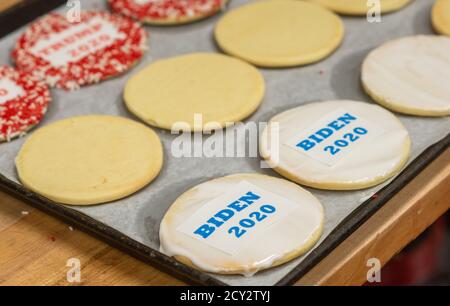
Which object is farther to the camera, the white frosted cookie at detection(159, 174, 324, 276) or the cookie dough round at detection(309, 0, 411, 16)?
the cookie dough round at detection(309, 0, 411, 16)

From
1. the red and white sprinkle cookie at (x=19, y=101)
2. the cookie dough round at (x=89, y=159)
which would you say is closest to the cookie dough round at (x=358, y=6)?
the cookie dough round at (x=89, y=159)

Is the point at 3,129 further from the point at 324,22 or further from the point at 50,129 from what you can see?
the point at 324,22

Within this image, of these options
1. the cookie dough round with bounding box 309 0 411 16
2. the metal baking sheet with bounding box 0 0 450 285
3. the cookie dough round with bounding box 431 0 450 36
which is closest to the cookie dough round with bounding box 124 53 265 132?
the metal baking sheet with bounding box 0 0 450 285

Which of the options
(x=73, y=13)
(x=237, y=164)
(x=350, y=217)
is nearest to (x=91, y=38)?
(x=73, y=13)

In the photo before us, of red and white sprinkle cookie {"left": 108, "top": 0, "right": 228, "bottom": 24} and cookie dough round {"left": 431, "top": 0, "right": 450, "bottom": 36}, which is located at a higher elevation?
cookie dough round {"left": 431, "top": 0, "right": 450, "bottom": 36}

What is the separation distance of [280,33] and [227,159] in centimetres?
51

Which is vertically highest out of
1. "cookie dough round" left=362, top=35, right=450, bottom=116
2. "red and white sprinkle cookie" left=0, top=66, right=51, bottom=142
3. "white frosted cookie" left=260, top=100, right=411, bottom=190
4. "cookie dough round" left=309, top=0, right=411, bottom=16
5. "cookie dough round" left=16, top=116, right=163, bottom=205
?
"cookie dough round" left=309, top=0, right=411, bottom=16

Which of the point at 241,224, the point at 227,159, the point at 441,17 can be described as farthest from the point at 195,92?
the point at 441,17

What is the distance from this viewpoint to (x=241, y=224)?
1.36 m

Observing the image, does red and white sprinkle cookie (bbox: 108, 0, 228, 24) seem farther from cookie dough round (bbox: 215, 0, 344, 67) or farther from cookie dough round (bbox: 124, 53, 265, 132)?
cookie dough round (bbox: 124, 53, 265, 132)

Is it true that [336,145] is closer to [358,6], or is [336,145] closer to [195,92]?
[195,92]

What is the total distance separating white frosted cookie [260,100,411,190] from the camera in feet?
4.80

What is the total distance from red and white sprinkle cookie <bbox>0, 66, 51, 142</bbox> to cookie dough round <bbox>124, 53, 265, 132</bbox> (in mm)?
199

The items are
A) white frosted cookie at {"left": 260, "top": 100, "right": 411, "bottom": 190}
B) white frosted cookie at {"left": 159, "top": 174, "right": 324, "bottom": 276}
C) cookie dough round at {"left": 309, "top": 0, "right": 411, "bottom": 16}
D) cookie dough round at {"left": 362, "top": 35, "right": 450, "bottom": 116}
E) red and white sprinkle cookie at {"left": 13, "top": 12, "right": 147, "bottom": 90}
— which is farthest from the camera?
cookie dough round at {"left": 309, "top": 0, "right": 411, "bottom": 16}
